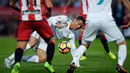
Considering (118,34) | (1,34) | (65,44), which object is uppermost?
(118,34)

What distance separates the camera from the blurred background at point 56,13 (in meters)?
24.8

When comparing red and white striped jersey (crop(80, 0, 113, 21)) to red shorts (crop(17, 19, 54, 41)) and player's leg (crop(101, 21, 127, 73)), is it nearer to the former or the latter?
player's leg (crop(101, 21, 127, 73))

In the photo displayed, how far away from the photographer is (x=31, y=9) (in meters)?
10.6

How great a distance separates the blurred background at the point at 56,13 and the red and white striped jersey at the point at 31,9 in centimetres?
1412

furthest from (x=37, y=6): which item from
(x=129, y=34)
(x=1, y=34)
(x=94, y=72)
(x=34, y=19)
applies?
(x=1, y=34)

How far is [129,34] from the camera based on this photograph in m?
24.5

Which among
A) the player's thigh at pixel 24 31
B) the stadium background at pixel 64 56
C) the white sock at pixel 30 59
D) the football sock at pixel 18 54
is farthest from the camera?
the white sock at pixel 30 59

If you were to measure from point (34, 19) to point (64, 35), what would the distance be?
7.54 feet

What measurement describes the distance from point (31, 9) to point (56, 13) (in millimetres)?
14660

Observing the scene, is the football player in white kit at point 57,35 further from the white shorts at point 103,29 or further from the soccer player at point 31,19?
the white shorts at point 103,29

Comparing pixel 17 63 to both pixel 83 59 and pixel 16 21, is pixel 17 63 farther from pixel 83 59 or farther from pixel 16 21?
pixel 16 21

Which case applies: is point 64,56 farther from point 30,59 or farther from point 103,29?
point 103,29

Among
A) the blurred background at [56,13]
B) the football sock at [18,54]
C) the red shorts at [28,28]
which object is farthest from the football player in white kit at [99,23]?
the blurred background at [56,13]

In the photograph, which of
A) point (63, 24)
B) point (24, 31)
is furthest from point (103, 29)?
point (63, 24)
